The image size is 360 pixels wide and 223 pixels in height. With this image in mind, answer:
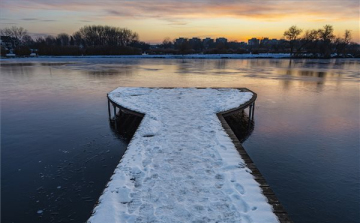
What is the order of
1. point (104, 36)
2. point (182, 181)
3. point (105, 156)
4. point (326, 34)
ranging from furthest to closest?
point (104, 36)
point (326, 34)
point (105, 156)
point (182, 181)

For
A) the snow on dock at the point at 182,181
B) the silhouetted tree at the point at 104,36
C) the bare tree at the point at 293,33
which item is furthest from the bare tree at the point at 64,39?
the snow on dock at the point at 182,181

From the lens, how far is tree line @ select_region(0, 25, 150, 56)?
74.1 m

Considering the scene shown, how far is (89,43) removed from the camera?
111 meters

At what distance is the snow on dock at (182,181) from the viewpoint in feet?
11.5

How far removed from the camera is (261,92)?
55.2 ft

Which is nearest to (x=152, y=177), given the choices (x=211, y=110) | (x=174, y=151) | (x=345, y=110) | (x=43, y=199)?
(x=174, y=151)

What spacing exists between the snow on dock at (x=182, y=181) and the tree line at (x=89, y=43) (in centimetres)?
7385

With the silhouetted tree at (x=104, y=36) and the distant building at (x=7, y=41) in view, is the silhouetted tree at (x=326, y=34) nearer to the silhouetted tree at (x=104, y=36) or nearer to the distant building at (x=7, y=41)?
the silhouetted tree at (x=104, y=36)

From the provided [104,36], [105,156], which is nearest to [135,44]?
[104,36]

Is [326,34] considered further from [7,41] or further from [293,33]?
[7,41]

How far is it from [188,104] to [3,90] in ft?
50.1

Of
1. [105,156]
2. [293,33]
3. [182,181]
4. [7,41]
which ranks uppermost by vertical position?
[293,33]

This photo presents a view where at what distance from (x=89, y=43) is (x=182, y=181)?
120 metres

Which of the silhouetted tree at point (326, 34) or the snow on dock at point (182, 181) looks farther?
the silhouetted tree at point (326, 34)
